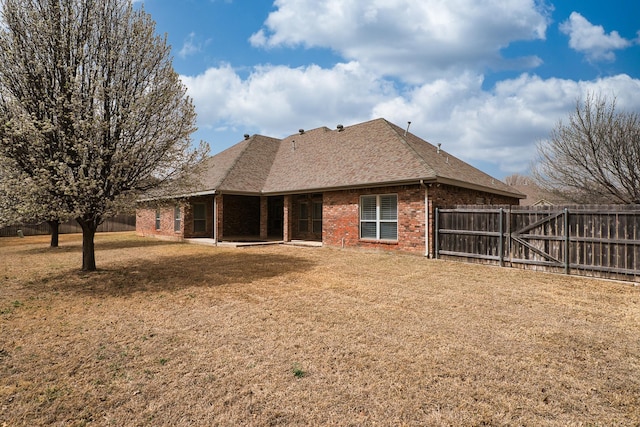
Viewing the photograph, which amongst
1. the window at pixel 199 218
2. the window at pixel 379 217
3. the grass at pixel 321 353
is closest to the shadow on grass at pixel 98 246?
the window at pixel 199 218

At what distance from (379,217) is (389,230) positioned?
0.65m

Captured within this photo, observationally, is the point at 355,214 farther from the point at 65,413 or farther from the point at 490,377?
the point at 65,413

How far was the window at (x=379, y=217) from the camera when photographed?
12156 millimetres

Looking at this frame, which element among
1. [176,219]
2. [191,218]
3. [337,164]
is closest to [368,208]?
[337,164]

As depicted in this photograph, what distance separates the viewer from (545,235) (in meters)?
8.81

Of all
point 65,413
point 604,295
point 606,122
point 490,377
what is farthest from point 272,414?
point 606,122

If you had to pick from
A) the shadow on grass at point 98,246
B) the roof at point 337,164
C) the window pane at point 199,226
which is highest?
the roof at point 337,164

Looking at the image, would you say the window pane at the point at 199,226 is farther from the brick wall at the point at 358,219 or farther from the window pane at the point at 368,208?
the window pane at the point at 368,208

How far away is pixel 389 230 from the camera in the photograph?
12.2 metres

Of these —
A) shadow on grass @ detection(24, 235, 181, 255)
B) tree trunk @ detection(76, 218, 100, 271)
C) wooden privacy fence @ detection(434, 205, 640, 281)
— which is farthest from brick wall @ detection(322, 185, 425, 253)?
shadow on grass @ detection(24, 235, 181, 255)

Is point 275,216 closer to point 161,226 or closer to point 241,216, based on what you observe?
point 241,216

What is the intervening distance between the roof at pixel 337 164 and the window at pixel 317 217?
1.81 meters

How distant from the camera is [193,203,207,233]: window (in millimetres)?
18328

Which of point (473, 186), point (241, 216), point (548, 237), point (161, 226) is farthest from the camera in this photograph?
point (161, 226)
